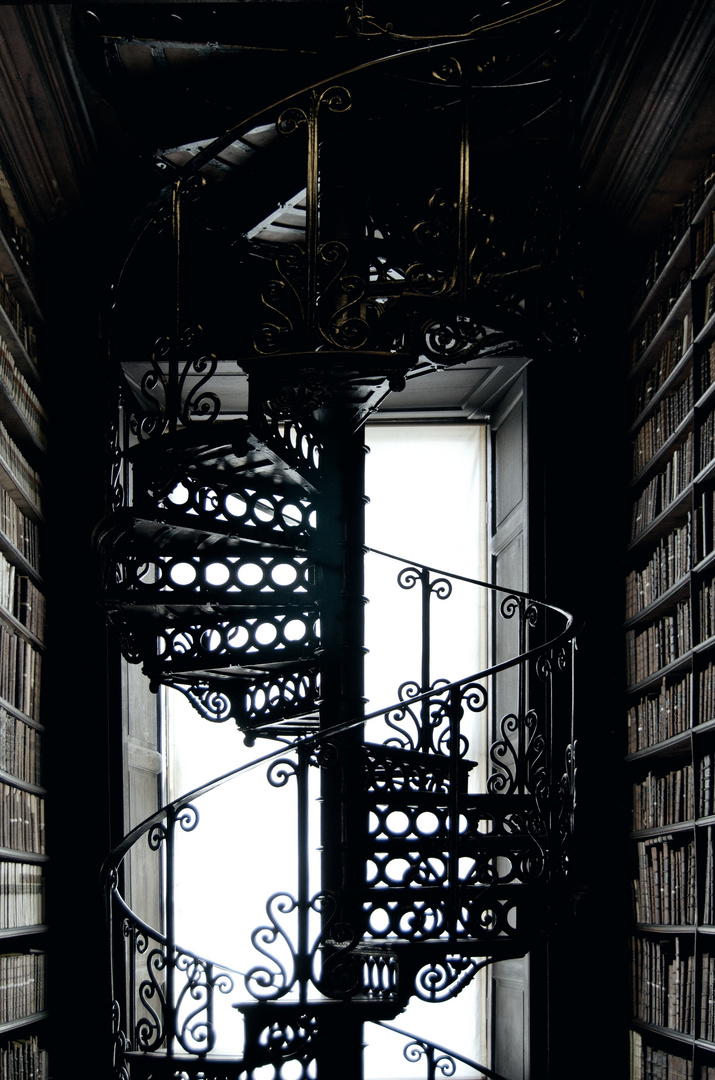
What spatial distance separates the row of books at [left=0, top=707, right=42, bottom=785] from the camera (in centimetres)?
405

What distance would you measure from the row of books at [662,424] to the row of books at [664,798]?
1.13 meters

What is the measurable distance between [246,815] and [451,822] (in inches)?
75.8

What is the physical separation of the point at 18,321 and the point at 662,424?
235 centimetres

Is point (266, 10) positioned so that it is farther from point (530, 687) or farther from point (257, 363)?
point (530, 687)

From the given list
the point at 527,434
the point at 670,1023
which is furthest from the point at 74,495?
the point at 670,1023

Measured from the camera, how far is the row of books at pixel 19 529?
163 inches

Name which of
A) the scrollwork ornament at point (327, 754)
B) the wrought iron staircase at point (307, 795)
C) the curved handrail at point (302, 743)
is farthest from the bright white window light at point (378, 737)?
the scrollwork ornament at point (327, 754)

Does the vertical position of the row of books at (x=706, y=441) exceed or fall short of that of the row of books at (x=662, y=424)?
it falls short

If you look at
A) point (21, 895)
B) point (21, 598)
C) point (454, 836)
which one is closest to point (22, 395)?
point (21, 598)

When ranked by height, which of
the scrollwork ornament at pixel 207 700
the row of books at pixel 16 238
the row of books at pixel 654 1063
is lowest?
the row of books at pixel 654 1063

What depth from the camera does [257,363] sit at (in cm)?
344

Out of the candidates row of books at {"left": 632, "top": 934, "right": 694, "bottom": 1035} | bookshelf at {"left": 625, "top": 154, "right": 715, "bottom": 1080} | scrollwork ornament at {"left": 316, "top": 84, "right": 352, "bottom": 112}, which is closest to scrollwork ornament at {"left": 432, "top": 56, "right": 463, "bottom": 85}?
scrollwork ornament at {"left": 316, "top": 84, "right": 352, "bottom": 112}

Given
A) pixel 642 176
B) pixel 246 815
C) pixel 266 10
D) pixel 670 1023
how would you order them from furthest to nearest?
pixel 246 815
pixel 642 176
pixel 670 1023
pixel 266 10

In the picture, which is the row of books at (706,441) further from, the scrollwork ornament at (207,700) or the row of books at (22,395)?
the row of books at (22,395)
